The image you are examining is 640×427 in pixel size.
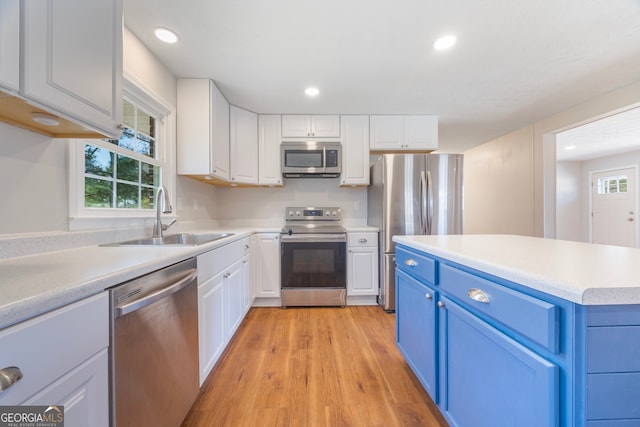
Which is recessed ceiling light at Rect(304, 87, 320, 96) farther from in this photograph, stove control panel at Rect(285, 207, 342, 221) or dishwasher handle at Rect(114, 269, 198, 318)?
dishwasher handle at Rect(114, 269, 198, 318)

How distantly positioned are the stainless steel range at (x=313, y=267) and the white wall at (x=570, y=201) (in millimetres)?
6536

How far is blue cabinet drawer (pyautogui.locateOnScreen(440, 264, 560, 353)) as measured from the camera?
0.61 m

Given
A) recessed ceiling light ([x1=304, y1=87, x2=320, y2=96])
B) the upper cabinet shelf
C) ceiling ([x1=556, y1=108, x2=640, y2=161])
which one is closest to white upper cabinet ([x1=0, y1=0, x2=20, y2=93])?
the upper cabinet shelf

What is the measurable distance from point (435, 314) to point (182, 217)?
220cm

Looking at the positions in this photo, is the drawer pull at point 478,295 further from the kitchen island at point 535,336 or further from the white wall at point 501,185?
the white wall at point 501,185

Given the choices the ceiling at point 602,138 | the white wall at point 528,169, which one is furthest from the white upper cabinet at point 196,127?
the ceiling at point 602,138

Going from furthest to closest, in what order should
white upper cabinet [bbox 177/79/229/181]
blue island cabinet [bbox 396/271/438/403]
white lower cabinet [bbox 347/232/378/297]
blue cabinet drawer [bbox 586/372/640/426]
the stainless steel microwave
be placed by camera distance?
1. the stainless steel microwave
2. white lower cabinet [bbox 347/232/378/297]
3. white upper cabinet [bbox 177/79/229/181]
4. blue island cabinet [bbox 396/271/438/403]
5. blue cabinet drawer [bbox 586/372/640/426]

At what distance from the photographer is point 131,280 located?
82cm

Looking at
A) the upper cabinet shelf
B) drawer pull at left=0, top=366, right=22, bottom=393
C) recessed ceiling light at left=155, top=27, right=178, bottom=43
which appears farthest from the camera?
recessed ceiling light at left=155, top=27, right=178, bottom=43

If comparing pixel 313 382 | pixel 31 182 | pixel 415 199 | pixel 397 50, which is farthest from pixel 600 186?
pixel 31 182

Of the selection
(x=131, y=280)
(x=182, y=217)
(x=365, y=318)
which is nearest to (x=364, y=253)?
(x=365, y=318)

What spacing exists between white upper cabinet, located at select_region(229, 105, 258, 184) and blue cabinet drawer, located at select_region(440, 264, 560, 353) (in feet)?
7.77

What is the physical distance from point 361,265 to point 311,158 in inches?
54.2

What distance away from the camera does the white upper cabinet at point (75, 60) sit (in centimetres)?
73
